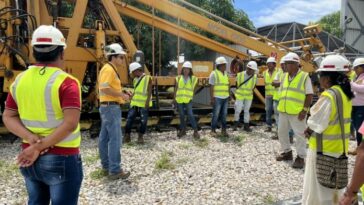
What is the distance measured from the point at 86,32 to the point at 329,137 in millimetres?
6348

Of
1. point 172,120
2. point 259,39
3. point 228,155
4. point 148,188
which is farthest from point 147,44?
point 148,188

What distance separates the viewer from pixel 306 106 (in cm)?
581

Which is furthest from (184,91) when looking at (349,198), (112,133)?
(349,198)

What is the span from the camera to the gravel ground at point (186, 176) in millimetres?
4562

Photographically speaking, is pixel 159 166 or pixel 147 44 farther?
pixel 147 44

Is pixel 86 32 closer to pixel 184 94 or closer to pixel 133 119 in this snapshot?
pixel 133 119

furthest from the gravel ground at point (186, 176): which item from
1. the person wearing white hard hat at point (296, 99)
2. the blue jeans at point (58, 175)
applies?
the blue jeans at point (58, 175)

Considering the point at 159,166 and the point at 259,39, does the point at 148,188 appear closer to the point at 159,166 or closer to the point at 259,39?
the point at 159,166

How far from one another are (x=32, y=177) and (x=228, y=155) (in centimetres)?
461

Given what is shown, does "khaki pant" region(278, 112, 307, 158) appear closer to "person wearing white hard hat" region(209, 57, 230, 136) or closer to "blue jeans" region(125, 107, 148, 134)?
"person wearing white hard hat" region(209, 57, 230, 136)

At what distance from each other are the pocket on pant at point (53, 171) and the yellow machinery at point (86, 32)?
5.63 metres

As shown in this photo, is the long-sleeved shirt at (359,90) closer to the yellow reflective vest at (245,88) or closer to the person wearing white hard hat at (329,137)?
the person wearing white hard hat at (329,137)

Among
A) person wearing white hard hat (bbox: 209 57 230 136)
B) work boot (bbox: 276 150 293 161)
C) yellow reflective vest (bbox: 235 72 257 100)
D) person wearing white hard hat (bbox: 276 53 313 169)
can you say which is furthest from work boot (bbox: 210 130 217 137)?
person wearing white hard hat (bbox: 276 53 313 169)

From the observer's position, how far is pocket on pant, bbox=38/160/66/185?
7.88 feet
